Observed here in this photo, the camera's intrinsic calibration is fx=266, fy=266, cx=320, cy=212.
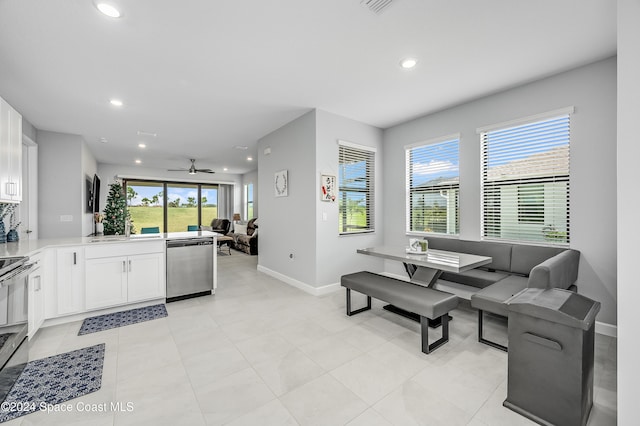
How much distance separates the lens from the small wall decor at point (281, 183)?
4695mm

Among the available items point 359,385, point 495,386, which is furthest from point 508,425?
point 359,385

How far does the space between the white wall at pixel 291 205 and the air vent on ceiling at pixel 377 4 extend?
6.89 feet

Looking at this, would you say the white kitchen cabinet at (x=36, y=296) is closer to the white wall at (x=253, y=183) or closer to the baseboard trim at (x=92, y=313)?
the baseboard trim at (x=92, y=313)

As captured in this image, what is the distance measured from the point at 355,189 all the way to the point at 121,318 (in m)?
3.80

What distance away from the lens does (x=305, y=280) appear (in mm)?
4258

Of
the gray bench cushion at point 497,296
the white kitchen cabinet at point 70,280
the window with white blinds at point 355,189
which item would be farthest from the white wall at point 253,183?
the gray bench cushion at point 497,296

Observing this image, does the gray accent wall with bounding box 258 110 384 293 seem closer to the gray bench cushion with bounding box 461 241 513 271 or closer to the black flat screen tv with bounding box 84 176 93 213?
the gray bench cushion with bounding box 461 241 513 271

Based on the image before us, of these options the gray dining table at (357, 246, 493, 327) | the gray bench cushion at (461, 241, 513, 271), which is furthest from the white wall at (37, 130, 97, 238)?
the gray bench cushion at (461, 241, 513, 271)

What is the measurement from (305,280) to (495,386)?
9.06 feet

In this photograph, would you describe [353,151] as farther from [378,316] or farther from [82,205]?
[82,205]

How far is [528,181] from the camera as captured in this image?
336 centimetres

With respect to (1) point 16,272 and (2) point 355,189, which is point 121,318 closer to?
(1) point 16,272

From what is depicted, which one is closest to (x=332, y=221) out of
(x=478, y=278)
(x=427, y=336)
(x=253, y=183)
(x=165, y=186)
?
(x=478, y=278)

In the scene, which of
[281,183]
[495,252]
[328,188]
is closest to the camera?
[495,252]
